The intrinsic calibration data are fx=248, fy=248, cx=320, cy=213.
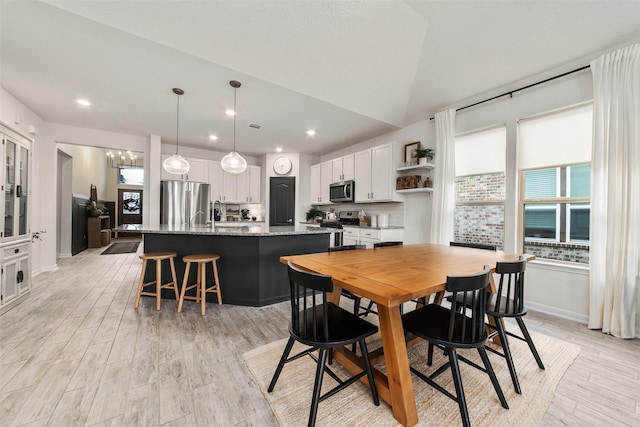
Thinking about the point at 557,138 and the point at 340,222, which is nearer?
the point at 557,138

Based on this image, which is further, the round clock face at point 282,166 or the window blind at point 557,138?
the round clock face at point 282,166

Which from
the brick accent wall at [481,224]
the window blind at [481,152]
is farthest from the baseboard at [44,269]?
the window blind at [481,152]

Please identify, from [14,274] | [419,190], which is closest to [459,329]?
[419,190]

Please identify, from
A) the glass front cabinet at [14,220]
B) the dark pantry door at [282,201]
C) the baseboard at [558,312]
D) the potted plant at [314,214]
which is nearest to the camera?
the baseboard at [558,312]

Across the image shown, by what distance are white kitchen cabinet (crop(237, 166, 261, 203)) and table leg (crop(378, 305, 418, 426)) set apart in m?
5.65

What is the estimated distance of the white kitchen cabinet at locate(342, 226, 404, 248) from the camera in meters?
4.43

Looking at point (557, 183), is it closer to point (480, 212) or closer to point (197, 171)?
point (480, 212)

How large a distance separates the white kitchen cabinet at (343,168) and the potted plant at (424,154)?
4.96 feet

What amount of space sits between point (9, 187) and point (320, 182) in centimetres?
490

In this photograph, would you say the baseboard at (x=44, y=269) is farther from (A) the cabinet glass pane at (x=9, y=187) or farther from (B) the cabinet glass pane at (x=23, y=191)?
(A) the cabinet glass pane at (x=9, y=187)

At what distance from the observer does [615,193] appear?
2.40 meters

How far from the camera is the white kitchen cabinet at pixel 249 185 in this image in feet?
21.0

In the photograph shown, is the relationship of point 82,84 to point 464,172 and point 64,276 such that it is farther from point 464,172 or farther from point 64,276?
point 464,172

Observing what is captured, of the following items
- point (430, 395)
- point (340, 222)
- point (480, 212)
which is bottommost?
point (430, 395)
